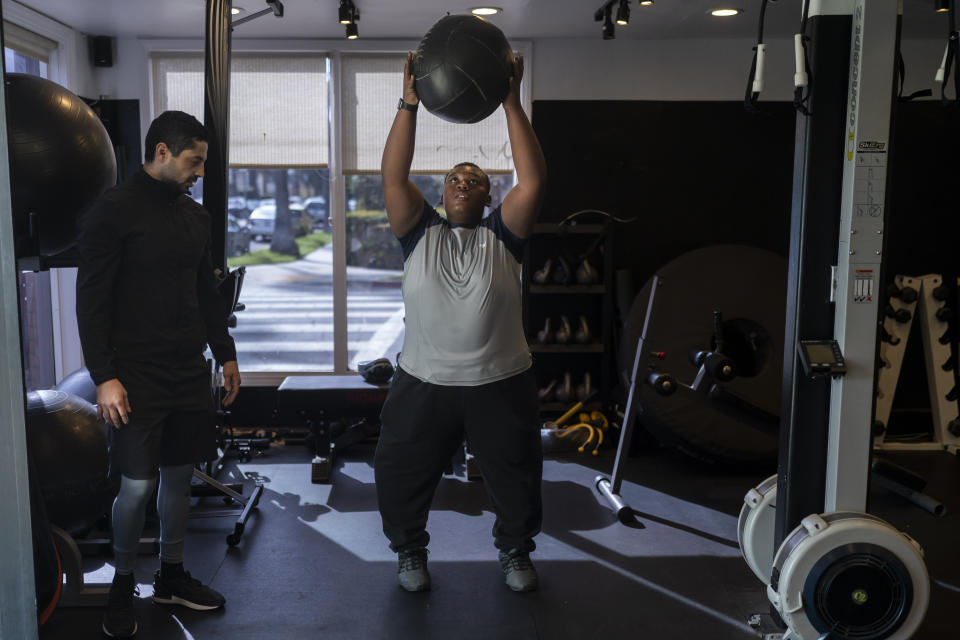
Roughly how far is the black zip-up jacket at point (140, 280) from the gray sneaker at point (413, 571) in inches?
43.6

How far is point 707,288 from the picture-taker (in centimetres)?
497

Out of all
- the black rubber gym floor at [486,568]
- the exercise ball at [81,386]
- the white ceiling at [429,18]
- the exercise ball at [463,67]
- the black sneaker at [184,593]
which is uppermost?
the white ceiling at [429,18]

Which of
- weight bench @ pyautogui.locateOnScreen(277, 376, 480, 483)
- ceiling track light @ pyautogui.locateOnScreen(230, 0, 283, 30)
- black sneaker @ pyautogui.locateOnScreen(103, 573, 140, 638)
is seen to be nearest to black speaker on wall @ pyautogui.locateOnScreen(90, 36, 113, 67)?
ceiling track light @ pyautogui.locateOnScreen(230, 0, 283, 30)

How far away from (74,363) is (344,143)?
7.49ft

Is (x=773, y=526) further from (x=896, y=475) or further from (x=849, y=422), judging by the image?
(x=896, y=475)

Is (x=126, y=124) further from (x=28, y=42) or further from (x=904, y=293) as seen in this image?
(x=904, y=293)

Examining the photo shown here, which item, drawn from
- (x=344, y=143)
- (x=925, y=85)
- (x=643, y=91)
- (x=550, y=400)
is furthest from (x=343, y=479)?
(x=925, y=85)

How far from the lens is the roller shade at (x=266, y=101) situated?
18.1 ft

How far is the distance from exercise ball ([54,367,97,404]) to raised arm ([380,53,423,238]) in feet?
5.54

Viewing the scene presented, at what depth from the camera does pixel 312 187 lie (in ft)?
18.8

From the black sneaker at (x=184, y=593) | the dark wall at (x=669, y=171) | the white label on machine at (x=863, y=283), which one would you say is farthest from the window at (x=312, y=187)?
the white label on machine at (x=863, y=283)

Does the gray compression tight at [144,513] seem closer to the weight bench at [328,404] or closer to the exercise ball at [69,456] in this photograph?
the exercise ball at [69,456]

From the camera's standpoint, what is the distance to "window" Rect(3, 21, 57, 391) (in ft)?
15.6

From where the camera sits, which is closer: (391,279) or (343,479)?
(343,479)
